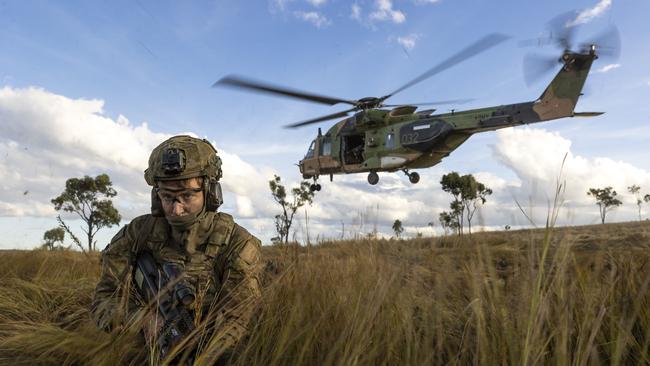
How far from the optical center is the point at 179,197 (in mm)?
2914

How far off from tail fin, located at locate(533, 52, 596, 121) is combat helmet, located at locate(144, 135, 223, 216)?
12.7 meters

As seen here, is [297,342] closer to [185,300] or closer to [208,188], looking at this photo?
[185,300]

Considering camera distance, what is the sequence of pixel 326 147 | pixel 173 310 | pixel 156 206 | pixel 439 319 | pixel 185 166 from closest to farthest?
pixel 439 319 < pixel 173 310 < pixel 185 166 < pixel 156 206 < pixel 326 147

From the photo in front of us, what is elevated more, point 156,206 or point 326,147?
point 326,147

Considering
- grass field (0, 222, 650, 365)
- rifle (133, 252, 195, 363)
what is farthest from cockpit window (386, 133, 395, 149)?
rifle (133, 252, 195, 363)

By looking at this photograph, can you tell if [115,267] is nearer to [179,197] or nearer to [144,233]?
[144,233]

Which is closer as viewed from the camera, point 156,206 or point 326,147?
point 156,206

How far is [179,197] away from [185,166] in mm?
222

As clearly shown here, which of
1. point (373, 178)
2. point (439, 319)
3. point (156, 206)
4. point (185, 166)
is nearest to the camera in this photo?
point (439, 319)

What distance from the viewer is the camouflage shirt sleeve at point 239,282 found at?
2215mm

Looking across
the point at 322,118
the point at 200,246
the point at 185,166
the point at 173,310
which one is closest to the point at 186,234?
the point at 200,246

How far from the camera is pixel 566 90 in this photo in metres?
14.4

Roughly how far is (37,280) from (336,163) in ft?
39.4

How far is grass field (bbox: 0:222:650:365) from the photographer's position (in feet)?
5.00
